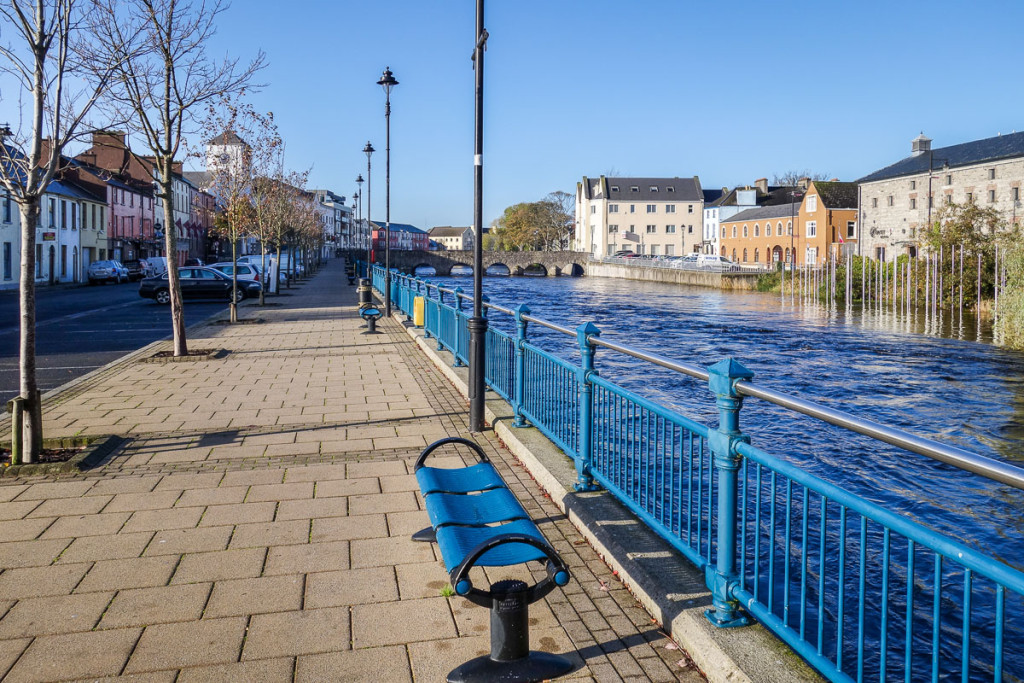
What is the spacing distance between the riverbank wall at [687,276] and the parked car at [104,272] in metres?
38.8

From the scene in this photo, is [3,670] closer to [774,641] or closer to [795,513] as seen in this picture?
[774,641]

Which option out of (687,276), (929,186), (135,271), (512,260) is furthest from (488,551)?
(512,260)

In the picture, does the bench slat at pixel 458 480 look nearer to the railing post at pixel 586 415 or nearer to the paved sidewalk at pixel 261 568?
the paved sidewalk at pixel 261 568

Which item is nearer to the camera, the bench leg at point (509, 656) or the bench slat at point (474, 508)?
the bench leg at point (509, 656)

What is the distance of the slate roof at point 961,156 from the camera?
169 feet

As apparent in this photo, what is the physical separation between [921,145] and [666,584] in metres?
67.9

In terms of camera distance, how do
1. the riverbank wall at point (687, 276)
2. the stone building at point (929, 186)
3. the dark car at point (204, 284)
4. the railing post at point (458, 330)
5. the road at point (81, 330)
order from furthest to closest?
the riverbank wall at point (687, 276) < the stone building at point (929, 186) < the dark car at point (204, 284) < the road at point (81, 330) < the railing post at point (458, 330)

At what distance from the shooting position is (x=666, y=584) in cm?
386

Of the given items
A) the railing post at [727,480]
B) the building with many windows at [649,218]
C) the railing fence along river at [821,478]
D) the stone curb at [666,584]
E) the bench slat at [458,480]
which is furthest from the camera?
the building with many windows at [649,218]

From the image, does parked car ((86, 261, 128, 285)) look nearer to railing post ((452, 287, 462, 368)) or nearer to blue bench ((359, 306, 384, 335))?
blue bench ((359, 306, 384, 335))

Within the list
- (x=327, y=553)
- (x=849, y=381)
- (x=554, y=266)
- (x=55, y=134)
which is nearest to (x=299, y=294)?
(x=849, y=381)

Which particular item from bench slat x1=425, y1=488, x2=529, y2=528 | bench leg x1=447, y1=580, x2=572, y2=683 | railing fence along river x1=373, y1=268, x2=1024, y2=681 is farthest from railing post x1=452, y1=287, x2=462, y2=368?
bench leg x1=447, y1=580, x2=572, y2=683

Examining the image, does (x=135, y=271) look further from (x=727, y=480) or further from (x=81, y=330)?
(x=727, y=480)

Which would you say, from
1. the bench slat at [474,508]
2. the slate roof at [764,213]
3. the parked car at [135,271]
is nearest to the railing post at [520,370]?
the bench slat at [474,508]
